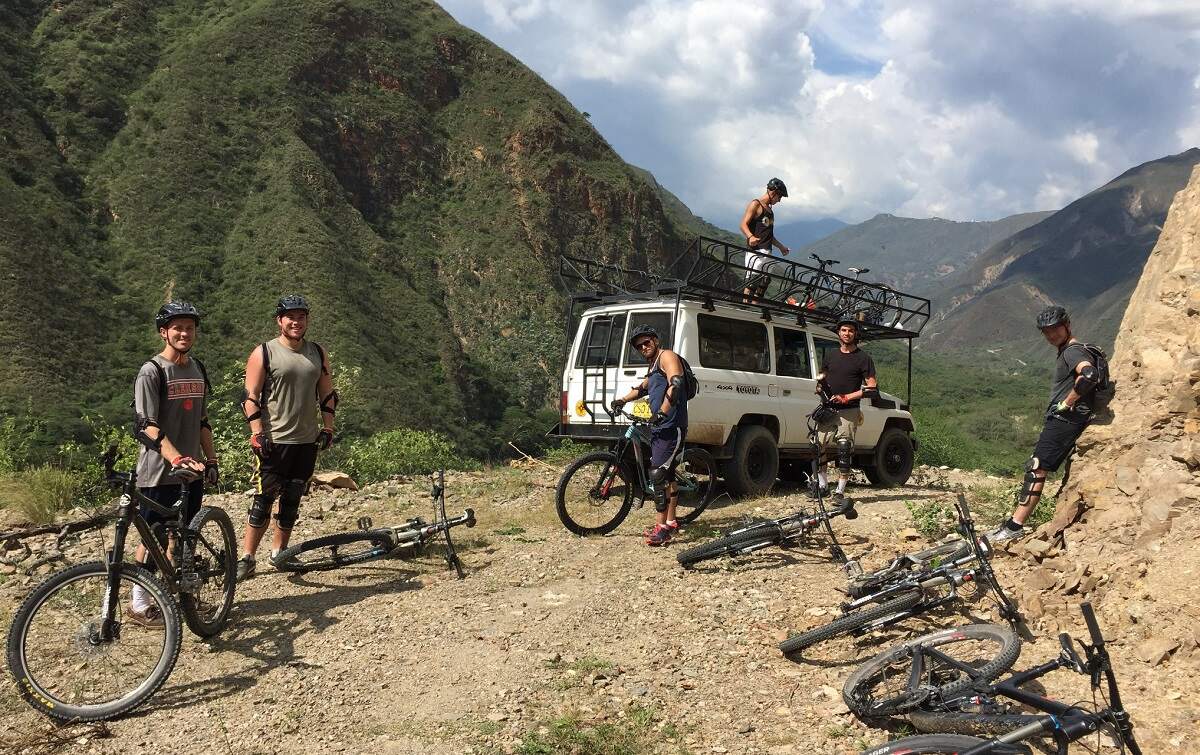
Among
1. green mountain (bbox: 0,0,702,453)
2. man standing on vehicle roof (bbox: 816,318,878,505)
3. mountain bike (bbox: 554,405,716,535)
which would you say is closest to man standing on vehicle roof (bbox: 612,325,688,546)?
mountain bike (bbox: 554,405,716,535)

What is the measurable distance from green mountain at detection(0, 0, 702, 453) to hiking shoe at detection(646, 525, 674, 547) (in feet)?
89.6

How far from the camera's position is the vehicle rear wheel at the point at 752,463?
320 inches

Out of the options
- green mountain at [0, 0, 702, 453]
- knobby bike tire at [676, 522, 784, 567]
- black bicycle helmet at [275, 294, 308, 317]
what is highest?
green mountain at [0, 0, 702, 453]

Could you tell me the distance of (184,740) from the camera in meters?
3.43

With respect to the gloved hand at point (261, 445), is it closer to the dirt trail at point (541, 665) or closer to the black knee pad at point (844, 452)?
the dirt trail at point (541, 665)

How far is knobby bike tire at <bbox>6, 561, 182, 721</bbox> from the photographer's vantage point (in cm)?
351

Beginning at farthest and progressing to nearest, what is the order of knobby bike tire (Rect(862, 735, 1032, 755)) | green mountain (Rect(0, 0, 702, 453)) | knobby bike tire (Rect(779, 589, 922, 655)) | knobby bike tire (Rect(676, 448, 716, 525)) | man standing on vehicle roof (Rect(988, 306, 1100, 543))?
green mountain (Rect(0, 0, 702, 453)) < knobby bike tire (Rect(676, 448, 716, 525)) < man standing on vehicle roof (Rect(988, 306, 1100, 543)) < knobby bike tire (Rect(779, 589, 922, 655)) < knobby bike tire (Rect(862, 735, 1032, 755))

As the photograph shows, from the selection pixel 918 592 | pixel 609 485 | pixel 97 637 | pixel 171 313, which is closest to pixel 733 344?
pixel 609 485

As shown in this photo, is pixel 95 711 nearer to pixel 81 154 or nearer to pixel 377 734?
pixel 377 734

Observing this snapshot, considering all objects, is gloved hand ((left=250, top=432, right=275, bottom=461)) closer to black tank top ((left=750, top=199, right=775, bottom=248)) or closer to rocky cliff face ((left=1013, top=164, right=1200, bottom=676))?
rocky cliff face ((left=1013, top=164, right=1200, bottom=676))

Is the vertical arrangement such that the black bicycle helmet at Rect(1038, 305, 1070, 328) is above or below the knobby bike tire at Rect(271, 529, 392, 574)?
above

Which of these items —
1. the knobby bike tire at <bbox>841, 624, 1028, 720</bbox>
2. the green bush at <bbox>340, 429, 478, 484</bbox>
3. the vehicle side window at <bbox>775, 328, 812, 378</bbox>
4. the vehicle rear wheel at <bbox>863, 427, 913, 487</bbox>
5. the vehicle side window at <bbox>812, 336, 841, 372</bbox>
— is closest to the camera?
the knobby bike tire at <bbox>841, 624, 1028, 720</bbox>

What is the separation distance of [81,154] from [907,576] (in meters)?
66.3

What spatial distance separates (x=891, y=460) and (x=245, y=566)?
8.27 meters
